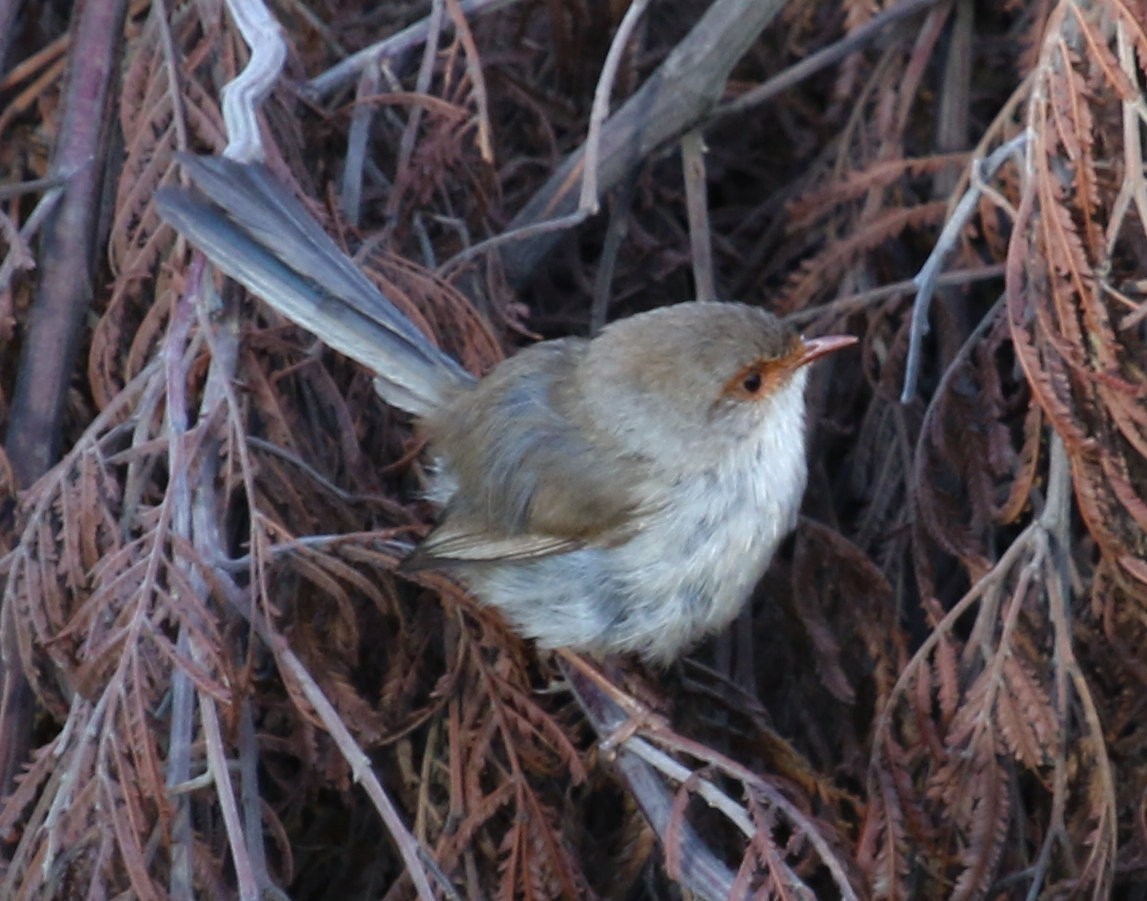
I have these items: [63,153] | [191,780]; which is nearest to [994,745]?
[191,780]

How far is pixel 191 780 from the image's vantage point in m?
2.55

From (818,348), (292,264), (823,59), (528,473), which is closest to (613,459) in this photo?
(528,473)

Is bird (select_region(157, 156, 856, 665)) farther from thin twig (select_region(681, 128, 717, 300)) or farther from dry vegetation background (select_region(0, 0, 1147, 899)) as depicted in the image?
thin twig (select_region(681, 128, 717, 300))

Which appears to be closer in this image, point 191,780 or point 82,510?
point 191,780

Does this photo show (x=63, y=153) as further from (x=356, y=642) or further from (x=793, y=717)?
(x=793, y=717)

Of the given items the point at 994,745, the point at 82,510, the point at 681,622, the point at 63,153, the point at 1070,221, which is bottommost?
the point at 994,745

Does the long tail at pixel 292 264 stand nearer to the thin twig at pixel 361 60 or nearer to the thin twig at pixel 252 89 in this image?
the thin twig at pixel 252 89

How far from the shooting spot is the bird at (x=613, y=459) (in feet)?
10.2

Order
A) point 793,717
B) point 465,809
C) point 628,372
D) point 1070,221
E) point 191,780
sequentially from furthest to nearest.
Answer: point 793,717 < point 628,372 < point 465,809 < point 1070,221 < point 191,780

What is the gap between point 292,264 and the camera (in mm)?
3027

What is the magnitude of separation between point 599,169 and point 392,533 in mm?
1322

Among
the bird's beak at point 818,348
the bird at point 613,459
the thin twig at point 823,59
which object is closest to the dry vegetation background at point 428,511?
the thin twig at point 823,59

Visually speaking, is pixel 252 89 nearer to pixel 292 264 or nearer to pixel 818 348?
pixel 292 264

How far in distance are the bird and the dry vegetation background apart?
0.13 metres
